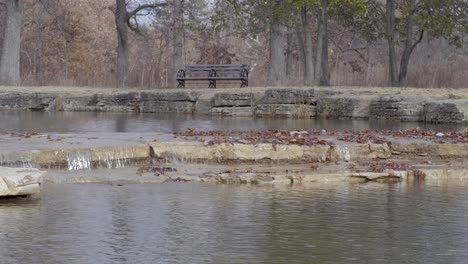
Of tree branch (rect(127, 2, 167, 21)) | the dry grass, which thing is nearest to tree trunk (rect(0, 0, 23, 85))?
the dry grass

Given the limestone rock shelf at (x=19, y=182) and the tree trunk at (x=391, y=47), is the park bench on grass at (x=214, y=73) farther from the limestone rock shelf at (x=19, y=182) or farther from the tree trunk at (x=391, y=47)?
the limestone rock shelf at (x=19, y=182)

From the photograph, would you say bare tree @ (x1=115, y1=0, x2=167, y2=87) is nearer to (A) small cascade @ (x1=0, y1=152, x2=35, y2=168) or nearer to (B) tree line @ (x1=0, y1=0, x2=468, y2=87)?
(B) tree line @ (x1=0, y1=0, x2=468, y2=87)

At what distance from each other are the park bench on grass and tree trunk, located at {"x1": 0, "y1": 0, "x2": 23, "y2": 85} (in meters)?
7.22

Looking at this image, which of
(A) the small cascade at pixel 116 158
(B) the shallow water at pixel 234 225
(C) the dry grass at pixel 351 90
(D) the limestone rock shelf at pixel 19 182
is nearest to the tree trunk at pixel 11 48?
(C) the dry grass at pixel 351 90

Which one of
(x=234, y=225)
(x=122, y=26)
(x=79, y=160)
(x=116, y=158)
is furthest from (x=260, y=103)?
(x=234, y=225)

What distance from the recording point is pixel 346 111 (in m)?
27.4

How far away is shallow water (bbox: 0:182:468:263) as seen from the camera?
9727 millimetres

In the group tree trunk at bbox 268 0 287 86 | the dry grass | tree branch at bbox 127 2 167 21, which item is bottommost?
the dry grass

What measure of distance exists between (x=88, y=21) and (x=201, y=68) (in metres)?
24.1

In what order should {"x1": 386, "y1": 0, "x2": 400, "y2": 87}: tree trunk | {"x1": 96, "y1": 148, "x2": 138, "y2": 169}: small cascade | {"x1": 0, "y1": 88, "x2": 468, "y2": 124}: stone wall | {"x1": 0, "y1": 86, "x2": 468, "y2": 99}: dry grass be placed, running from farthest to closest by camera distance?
{"x1": 386, "y1": 0, "x2": 400, "y2": 87}: tree trunk → {"x1": 0, "y1": 86, "x2": 468, "y2": 99}: dry grass → {"x1": 0, "y1": 88, "x2": 468, "y2": 124}: stone wall → {"x1": 96, "y1": 148, "x2": 138, "y2": 169}: small cascade

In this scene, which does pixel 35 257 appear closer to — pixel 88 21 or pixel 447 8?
pixel 447 8

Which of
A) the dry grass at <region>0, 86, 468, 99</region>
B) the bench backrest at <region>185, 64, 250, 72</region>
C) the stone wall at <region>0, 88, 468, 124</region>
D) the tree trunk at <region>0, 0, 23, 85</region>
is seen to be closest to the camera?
the stone wall at <region>0, 88, 468, 124</region>

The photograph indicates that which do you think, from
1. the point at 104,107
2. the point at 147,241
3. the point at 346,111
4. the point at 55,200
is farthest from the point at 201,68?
the point at 147,241

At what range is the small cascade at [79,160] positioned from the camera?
15250 millimetres
